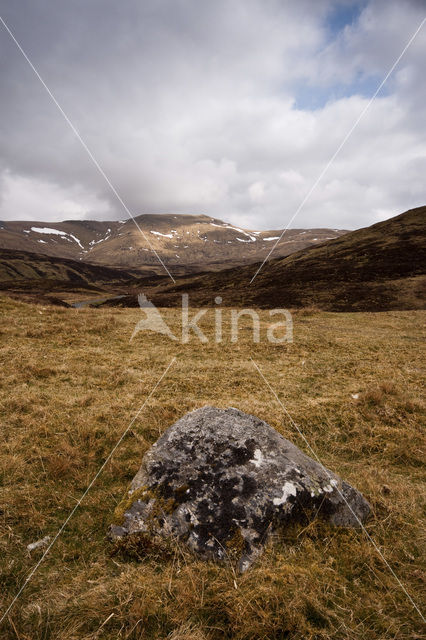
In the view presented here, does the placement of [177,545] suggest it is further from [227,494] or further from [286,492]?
[286,492]

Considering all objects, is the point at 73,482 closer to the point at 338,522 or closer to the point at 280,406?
the point at 338,522

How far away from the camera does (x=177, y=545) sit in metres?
4.25

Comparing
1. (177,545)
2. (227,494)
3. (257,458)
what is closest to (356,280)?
(257,458)

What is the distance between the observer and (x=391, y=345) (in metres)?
18.8

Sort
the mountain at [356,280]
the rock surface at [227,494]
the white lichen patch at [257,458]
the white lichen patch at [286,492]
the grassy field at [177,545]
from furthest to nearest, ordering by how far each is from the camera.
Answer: the mountain at [356,280]
the white lichen patch at [257,458]
the white lichen patch at [286,492]
the rock surface at [227,494]
the grassy field at [177,545]

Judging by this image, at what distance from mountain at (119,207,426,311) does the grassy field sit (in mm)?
34560

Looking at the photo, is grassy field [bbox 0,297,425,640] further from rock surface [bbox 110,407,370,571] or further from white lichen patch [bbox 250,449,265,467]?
white lichen patch [bbox 250,449,265,467]

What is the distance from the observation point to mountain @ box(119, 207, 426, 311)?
4662 centimetres

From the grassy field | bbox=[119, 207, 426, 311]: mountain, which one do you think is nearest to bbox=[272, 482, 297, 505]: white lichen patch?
the grassy field

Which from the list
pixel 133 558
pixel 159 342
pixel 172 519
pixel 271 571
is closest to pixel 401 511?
Answer: pixel 271 571

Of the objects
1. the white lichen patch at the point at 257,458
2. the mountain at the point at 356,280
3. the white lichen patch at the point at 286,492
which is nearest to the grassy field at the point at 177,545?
the white lichen patch at the point at 286,492

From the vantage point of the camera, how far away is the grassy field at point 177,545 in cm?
340

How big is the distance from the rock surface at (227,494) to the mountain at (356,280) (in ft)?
136

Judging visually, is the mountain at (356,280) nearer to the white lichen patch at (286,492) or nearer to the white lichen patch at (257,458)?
the white lichen patch at (257,458)
